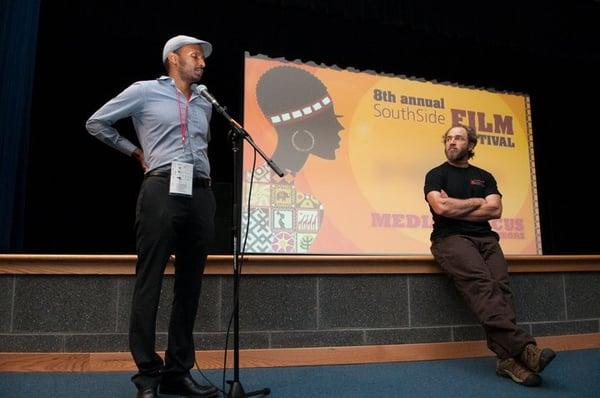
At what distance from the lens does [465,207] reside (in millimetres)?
2111

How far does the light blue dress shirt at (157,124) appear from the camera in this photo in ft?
5.26

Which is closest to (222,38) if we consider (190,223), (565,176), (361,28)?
(361,28)

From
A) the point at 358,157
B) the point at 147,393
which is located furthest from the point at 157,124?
the point at 358,157

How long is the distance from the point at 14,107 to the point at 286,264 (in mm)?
1800

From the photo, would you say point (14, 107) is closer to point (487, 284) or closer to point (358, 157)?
point (358, 157)

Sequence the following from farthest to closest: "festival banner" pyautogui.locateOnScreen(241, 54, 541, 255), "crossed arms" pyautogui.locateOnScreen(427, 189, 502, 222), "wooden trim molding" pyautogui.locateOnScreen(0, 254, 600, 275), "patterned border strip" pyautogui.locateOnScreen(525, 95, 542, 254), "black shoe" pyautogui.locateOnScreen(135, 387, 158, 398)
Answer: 1. "patterned border strip" pyautogui.locateOnScreen(525, 95, 542, 254)
2. "festival banner" pyautogui.locateOnScreen(241, 54, 541, 255)
3. "crossed arms" pyautogui.locateOnScreen(427, 189, 502, 222)
4. "wooden trim molding" pyautogui.locateOnScreen(0, 254, 600, 275)
5. "black shoe" pyautogui.locateOnScreen(135, 387, 158, 398)

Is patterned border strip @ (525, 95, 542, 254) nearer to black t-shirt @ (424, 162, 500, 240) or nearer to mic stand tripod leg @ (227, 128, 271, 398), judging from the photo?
black t-shirt @ (424, 162, 500, 240)

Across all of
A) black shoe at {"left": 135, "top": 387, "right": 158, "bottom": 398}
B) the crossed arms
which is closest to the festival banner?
the crossed arms

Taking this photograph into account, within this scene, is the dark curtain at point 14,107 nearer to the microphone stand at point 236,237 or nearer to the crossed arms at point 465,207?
the microphone stand at point 236,237

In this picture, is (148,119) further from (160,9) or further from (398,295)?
(160,9)

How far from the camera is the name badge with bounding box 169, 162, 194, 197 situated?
59.5 inches

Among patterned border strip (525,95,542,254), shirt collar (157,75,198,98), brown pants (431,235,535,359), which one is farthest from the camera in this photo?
patterned border strip (525,95,542,254)

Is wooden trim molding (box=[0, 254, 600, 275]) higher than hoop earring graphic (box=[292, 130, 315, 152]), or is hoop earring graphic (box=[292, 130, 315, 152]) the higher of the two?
hoop earring graphic (box=[292, 130, 315, 152])

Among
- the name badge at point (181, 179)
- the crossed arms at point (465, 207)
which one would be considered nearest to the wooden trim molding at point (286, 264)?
the crossed arms at point (465, 207)
